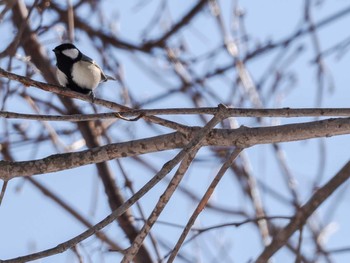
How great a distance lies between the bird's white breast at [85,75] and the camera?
290 centimetres

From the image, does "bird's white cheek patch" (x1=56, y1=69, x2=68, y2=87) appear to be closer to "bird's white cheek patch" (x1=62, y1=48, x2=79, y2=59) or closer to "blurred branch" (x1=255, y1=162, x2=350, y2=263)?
"bird's white cheek patch" (x1=62, y1=48, x2=79, y2=59)

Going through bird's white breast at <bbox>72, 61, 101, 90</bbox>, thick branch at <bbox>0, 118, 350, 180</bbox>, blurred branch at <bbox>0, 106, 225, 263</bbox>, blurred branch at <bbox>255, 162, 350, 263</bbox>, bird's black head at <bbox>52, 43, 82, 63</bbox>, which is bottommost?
blurred branch at <bbox>0, 106, 225, 263</bbox>

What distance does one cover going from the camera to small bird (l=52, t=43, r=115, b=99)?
9.53 feet

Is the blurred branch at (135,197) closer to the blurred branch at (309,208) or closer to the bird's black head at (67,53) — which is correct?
the blurred branch at (309,208)

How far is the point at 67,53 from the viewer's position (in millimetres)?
3021

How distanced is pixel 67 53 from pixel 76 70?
0.45 ft

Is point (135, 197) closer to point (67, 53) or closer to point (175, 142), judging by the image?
point (175, 142)

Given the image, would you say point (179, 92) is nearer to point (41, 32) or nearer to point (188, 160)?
point (41, 32)

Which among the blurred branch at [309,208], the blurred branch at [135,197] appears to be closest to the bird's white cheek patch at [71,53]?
the blurred branch at [309,208]

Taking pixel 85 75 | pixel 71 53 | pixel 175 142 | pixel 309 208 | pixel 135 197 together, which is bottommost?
pixel 135 197

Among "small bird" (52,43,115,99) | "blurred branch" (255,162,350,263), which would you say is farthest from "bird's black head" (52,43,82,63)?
"blurred branch" (255,162,350,263)

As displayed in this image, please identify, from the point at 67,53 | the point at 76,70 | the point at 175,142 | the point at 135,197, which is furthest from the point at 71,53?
the point at 135,197

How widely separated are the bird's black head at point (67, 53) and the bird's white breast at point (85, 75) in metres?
0.05

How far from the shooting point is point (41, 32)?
3391mm
